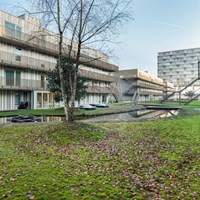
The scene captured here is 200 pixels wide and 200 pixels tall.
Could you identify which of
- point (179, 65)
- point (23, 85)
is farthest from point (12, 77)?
point (179, 65)

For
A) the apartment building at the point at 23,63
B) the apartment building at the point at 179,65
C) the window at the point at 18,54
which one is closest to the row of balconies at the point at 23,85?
the apartment building at the point at 23,63

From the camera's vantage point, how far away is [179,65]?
119 metres

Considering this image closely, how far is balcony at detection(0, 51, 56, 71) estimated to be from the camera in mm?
26150

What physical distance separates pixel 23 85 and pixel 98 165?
25294 mm

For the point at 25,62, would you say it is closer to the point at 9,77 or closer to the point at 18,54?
the point at 18,54

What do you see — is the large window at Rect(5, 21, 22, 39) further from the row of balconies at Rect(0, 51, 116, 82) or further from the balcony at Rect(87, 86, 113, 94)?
the balcony at Rect(87, 86, 113, 94)

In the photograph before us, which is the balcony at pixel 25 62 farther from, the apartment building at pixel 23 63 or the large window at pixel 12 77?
the large window at pixel 12 77

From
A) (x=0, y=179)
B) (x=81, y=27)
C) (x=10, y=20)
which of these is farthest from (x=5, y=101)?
(x=0, y=179)

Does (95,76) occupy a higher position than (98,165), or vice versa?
(95,76)

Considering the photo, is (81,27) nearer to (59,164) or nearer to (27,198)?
(59,164)

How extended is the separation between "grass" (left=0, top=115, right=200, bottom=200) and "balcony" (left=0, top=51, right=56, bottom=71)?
1836 cm

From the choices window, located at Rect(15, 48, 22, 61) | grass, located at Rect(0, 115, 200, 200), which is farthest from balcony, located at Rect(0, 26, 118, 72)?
grass, located at Rect(0, 115, 200, 200)

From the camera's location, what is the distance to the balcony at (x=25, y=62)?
1030 inches

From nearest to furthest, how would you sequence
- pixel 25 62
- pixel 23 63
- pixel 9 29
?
pixel 9 29 < pixel 23 63 < pixel 25 62
